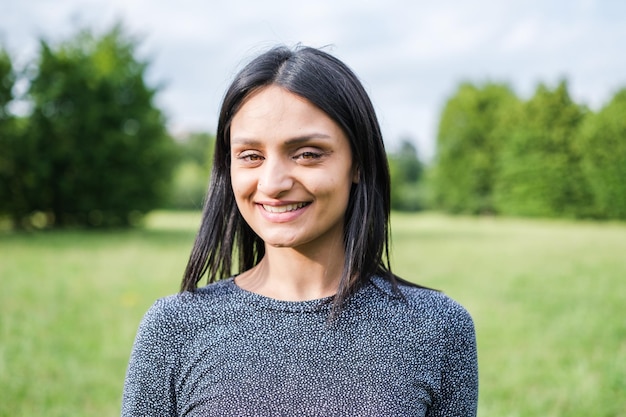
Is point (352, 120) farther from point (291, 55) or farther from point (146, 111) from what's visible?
point (146, 111)

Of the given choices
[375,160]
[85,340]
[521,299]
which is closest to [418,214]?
[521,299]

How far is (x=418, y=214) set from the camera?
3086 centimetres

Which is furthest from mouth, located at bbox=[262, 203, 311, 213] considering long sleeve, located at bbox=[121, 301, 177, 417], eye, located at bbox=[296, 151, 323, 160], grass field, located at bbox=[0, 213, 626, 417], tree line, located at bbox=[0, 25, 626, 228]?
tree line, located at bbox=[0, 25, 626, 228]

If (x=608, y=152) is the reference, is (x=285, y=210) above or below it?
below

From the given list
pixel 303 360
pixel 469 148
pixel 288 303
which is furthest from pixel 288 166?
pixel 469 148

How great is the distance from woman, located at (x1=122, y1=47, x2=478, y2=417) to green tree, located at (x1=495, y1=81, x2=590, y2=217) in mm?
10384

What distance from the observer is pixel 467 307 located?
22.6 ft

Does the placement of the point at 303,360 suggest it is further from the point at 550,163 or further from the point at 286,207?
the point at 550,163

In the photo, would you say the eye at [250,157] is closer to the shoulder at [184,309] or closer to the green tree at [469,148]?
the shoulder at [184,309]

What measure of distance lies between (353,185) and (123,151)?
60.1ft

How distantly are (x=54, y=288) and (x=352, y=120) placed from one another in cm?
690

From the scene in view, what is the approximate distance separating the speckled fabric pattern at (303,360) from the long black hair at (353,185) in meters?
0.09

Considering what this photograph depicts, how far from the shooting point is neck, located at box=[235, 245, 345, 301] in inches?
59.7

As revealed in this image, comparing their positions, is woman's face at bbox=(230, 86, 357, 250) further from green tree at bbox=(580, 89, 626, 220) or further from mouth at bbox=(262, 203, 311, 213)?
green tree at bbox=(580, 89, 626, 220)
